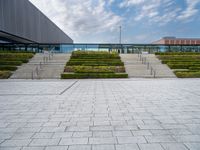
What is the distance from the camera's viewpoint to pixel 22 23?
107 ft

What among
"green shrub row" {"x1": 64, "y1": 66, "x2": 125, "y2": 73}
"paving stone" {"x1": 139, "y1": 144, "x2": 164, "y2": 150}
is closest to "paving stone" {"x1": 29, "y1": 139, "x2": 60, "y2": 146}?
"paving stone" {"x1": 139, "y1": 144, "x2": 164, "y2": 150}

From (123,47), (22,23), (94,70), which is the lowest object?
(94,70)

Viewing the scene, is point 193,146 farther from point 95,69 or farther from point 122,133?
point 95,69

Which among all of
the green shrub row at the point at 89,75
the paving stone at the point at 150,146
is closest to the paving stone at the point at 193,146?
the paving stone at the point at 150,146

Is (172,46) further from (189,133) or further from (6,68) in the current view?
(189,133)

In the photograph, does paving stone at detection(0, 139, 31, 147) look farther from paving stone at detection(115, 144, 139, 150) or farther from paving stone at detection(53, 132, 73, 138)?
paving stone at detection(115, 144, 139, 150)

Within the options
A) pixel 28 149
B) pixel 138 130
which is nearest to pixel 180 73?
pixel 138 130

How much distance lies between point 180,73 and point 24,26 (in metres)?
29.3

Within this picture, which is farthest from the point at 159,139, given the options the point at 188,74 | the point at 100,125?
the point at 188,74

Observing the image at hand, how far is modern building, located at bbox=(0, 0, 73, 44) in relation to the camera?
2728cm

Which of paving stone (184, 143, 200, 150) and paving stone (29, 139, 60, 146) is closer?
paving stone (184, 143, 200, 150)

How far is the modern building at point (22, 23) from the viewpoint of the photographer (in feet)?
89.5

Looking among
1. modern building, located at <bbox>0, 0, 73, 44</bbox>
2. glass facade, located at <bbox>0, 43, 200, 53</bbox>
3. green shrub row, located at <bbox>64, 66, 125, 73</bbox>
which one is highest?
modern building, located at <bbox>0, 0, 73, 44</bbox>

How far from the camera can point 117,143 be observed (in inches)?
133
